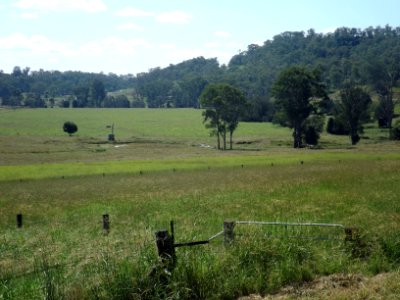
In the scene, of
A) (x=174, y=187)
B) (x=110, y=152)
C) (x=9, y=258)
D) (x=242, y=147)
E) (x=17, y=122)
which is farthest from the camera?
(x=17, y=122)

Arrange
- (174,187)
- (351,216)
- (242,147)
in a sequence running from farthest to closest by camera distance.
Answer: (242,147), (174,187), (351,216)

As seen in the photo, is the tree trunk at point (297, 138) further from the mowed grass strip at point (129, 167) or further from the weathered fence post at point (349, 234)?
the weathered fence post at point (349, 234)

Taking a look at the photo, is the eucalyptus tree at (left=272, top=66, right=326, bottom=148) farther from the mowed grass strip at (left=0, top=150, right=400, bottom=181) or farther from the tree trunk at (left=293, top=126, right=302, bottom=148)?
the mowed grass strip at (left=0, top=150, right=400, bottom=181)

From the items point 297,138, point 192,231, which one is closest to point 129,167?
point 192,231

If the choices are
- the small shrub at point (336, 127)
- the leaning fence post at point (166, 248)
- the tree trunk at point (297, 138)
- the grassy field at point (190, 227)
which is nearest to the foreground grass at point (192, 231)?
the grassy field at point (190, 227)

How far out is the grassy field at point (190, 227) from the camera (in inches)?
396

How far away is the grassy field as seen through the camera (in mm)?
10055

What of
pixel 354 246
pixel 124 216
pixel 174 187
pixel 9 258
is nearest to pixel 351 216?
pixel 354 246

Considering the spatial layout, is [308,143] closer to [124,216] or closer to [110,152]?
[110,152]

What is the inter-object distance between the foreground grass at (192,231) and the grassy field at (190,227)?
0.04 metres

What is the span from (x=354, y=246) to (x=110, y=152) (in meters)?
73.0

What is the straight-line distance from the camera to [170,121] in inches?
6014

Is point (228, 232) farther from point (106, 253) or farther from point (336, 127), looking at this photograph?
point (336, 127)

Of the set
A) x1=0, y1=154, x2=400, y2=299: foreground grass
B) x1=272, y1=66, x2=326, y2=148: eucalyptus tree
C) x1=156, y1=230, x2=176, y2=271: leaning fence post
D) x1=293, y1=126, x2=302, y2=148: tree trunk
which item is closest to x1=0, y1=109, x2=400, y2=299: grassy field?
x1=0, y1=154, x2=400, y2=299: foreground grass
